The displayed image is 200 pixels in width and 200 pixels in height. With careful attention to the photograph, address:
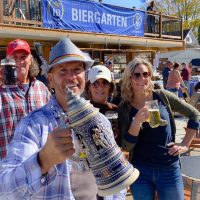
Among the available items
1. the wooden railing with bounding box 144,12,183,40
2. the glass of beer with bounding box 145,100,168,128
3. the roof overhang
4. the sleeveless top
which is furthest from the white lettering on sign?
the glass of beer with bounding box 145,100,168,128

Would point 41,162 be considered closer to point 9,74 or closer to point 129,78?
point 129,78

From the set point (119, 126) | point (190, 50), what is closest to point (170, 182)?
point (119, 126)

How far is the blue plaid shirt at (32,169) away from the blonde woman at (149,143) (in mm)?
1084

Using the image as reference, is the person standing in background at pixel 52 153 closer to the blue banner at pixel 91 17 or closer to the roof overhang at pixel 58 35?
the roof overhang at pixel 58 35

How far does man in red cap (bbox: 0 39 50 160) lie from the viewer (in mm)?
2617

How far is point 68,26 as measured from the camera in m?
11.5

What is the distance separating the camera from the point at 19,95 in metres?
2.73

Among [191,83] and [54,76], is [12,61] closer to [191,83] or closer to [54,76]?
[54,76]

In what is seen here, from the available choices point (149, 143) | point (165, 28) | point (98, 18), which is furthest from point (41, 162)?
point (165, 28)

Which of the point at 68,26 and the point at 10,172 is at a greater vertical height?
the point at 68,26

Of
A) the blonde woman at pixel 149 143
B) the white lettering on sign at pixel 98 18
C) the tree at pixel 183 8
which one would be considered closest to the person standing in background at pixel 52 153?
the blonde woman at pixel 149 143

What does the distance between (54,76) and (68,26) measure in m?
10.4

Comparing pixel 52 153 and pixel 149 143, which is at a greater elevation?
pixel 52 153

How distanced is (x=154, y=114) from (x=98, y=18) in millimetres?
10518
